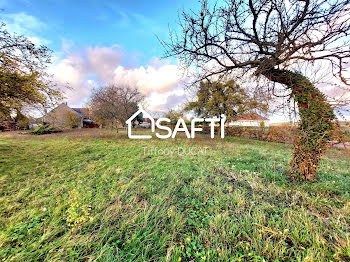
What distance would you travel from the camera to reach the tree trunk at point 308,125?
2.76m

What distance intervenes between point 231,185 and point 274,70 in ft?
10.4

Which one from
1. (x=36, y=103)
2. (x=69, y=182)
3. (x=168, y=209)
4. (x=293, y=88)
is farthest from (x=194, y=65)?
(x=36, y=103)

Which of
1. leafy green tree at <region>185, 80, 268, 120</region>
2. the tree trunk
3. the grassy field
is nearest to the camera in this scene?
the grassy field

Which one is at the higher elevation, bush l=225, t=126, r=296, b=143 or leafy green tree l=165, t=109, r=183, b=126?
leafy green tree l=165, t=109, r=183, b=126

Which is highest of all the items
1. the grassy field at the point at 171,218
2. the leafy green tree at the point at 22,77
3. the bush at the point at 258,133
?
the leafy green tree at the point at 22,77

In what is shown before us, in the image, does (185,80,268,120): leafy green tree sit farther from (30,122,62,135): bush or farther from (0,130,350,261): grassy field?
(30,122,62,135): bush

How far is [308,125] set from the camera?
2.91m

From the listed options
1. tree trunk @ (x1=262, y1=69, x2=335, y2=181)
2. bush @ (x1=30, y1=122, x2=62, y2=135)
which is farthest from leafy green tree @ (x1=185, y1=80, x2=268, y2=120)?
bush @ (x1=30, y1=122, x2=62, y2=135)

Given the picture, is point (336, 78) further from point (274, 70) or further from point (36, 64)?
point (36, 64)

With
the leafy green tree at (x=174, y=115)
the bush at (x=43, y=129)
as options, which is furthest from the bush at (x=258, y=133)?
the bush at (x=43, y=129)

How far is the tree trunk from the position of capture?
2762 mm

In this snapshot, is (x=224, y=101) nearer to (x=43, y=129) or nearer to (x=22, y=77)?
(x=22, y=77)

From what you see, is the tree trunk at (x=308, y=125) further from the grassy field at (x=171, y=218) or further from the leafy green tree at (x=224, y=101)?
the leafy green tree at (x=224, y=101)

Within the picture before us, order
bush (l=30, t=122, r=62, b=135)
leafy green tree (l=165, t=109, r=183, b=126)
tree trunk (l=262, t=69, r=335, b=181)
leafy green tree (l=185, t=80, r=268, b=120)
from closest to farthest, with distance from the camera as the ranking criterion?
tree trunk (l=262, t=69, r=335, b=181) → leafy green tree (l=185, t=80, r=268, b=120) → bush (l=30, t=122, r=62, b=135) → leafy green tree (l=165, t=109, r=183, b=126)
